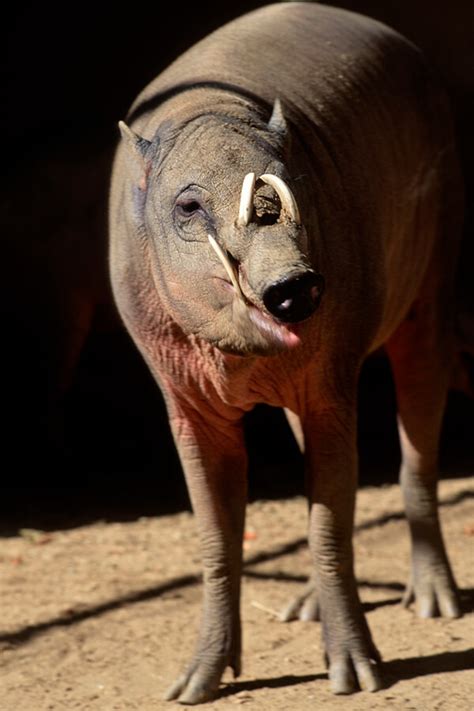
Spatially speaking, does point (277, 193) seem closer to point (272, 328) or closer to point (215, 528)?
point (272, 328)

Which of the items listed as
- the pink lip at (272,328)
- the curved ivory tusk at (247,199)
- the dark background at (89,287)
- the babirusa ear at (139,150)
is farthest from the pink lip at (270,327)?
the dark background at (89,287)

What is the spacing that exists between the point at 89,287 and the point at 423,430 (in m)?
2.86

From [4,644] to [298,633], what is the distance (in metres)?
1.14

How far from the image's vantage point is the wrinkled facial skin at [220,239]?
3.66 metres

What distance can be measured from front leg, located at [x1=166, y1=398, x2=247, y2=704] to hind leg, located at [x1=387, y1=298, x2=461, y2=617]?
114cm

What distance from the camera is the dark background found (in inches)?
305

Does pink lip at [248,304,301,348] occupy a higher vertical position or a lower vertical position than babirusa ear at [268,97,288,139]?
lower

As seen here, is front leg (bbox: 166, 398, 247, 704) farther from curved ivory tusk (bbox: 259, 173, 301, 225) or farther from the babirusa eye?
curved ivory tusk (bbox: 259, 173, 301, 225)

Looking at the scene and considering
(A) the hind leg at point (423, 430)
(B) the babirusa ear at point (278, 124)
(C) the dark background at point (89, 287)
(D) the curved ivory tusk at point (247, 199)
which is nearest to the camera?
(D) the curved ivory tusk at point (247, 199)

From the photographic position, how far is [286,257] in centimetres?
359

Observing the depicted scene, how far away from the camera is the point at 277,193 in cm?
376

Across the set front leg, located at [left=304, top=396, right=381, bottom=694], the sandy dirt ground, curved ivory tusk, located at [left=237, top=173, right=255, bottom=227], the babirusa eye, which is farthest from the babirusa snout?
the sandy dirt ground

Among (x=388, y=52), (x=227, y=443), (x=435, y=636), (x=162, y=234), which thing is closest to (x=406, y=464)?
(x=435, y=636)

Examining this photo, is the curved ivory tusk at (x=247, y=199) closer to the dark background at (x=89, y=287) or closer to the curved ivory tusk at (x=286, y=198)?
the curved ivory tusk at (x=286, y=198)
